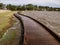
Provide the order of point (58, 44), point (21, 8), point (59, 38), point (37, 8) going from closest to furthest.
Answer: point (58, 44) → point (59, 38) → point (21, 8) → point (37, 8)

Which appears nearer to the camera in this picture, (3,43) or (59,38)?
(59,38)

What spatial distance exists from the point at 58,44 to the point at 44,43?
111 centimetres

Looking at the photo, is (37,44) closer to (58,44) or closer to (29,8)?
(58,44)

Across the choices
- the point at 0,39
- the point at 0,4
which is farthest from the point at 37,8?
the point at 0,39

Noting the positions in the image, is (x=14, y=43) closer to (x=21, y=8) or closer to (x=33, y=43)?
(x=33, y=43)

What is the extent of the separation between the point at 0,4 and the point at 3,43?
136 metres

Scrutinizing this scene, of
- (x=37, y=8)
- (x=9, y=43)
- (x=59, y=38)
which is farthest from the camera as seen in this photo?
(x=37, y=8)

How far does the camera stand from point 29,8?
152 m

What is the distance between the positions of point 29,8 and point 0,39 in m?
129

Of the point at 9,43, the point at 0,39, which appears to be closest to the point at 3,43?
the point at 9,43

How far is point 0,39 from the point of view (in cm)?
2336

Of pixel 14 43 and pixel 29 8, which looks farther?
pixel 29 8

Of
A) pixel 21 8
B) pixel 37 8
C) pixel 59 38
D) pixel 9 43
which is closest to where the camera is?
pixel 59 38

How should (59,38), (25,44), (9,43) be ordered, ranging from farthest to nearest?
(9,43) < (59,38) < (25,44)
